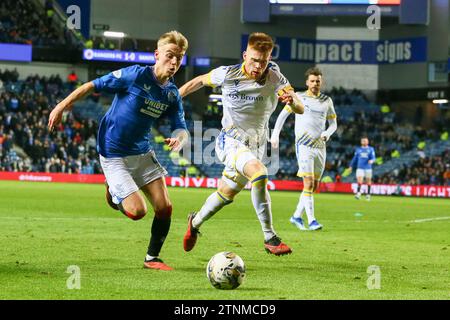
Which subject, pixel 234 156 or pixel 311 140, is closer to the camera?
pixel 234 156

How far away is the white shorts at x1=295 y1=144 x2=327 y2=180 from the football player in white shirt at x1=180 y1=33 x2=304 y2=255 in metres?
5.08

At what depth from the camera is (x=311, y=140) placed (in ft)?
52.7

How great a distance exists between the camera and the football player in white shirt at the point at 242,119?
10.2m

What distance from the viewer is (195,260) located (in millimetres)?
10188

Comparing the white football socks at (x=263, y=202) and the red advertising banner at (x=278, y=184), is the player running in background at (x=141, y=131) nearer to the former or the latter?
the white football socks at (x=263, y=202)

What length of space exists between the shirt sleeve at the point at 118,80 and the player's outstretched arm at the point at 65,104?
8.4 inches

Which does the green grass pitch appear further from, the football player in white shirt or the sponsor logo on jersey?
the sponsor logo on jersey

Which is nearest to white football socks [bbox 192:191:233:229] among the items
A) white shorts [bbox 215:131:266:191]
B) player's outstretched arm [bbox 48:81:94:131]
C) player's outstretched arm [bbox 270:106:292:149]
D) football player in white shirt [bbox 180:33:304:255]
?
football player in white shirt [bbox 180:33:304:255]

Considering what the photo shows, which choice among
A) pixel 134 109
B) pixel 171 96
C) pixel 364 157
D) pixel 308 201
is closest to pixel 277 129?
pixel 308 201

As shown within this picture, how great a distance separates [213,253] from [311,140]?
5557mm

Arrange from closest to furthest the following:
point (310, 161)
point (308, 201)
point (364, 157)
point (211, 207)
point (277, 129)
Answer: point (211, 207)
point (277, 129)
point (308, 201)
point (310, 161)
point (364, 157)

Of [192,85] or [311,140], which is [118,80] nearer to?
[192,85]
